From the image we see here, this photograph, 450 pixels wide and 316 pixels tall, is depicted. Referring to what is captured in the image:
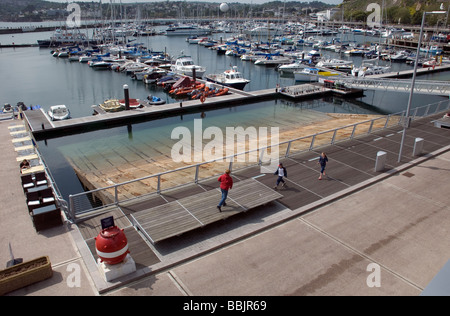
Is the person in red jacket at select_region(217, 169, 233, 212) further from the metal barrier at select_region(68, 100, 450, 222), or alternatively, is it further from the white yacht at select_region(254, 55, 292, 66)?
the white yacht at select_region(254, 55, 292, 66)

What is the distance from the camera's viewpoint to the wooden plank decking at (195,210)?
11578 millimetres

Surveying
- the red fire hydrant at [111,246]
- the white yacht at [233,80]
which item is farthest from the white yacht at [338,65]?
the red fire hydrant at [111,246]

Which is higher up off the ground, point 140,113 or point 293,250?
point 293,250

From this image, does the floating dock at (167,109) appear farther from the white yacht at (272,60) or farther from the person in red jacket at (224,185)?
the white yacht at (272,60)

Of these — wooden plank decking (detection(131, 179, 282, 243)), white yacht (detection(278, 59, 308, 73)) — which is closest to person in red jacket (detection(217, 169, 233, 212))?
wooden plank decking (detection(131, 179, 282, 243))

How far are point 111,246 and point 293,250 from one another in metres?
5.66

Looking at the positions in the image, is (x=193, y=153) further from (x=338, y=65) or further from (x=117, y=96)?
(x=338, y=65)

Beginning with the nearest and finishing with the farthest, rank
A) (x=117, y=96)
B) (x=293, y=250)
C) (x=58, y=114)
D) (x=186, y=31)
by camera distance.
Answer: (x=293, y=250)
(x=58, y=114)
(x=117, y=96)
(x=186, y=31)

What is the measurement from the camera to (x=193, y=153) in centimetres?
2736

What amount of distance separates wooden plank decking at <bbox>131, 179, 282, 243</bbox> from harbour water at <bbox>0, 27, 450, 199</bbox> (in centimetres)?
1192

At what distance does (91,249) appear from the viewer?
1115 cm

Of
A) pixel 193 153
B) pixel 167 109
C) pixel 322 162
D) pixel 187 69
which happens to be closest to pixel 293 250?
pixel 322 162

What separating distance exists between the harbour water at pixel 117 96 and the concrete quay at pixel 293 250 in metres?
11.6

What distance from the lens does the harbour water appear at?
28.7 m
